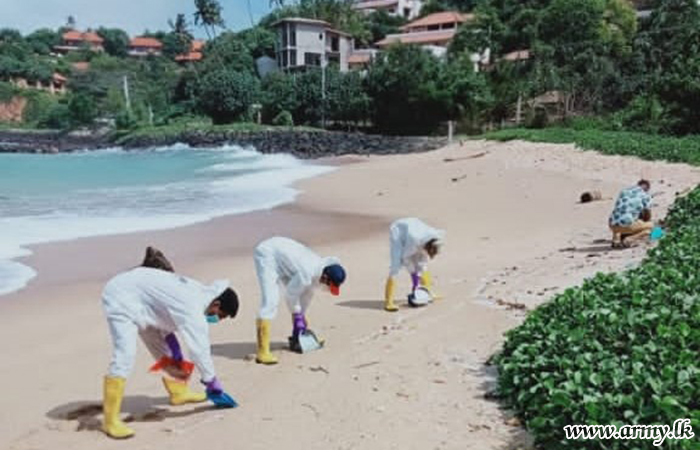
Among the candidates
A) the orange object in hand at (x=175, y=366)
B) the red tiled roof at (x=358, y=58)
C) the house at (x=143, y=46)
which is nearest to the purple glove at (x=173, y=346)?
the orange object in hand at (x=175, y=366)

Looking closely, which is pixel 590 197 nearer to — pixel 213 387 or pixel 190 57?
pixel 213 387

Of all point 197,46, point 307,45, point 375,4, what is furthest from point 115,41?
point 307,45

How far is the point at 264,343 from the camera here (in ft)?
20.3

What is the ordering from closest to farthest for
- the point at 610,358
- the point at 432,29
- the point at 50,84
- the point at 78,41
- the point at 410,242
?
1. the point at 610,358
2. the point at 410,242
3. the point at 432,29
4. the point at 50,84
5. the point at 78,41

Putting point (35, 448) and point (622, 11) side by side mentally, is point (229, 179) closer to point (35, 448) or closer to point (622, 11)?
point (35, 448)

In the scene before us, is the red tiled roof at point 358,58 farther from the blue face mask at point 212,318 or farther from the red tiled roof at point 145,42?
the blue face mask at point 212,318

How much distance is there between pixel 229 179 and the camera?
1132 inches

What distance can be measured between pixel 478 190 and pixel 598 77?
71.0ft

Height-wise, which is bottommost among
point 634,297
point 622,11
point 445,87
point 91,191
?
point 91,191

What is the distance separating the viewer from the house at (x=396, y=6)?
9325cm

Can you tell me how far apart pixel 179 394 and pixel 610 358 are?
321 centimetres

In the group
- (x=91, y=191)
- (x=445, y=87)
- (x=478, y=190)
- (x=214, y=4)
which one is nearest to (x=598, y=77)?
(x=445, y=87)

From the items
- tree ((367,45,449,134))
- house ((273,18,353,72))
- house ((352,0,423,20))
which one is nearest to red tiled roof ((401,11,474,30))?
house ((273,18,353,72))

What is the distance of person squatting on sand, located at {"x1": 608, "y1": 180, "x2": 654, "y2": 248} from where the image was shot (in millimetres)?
10430
